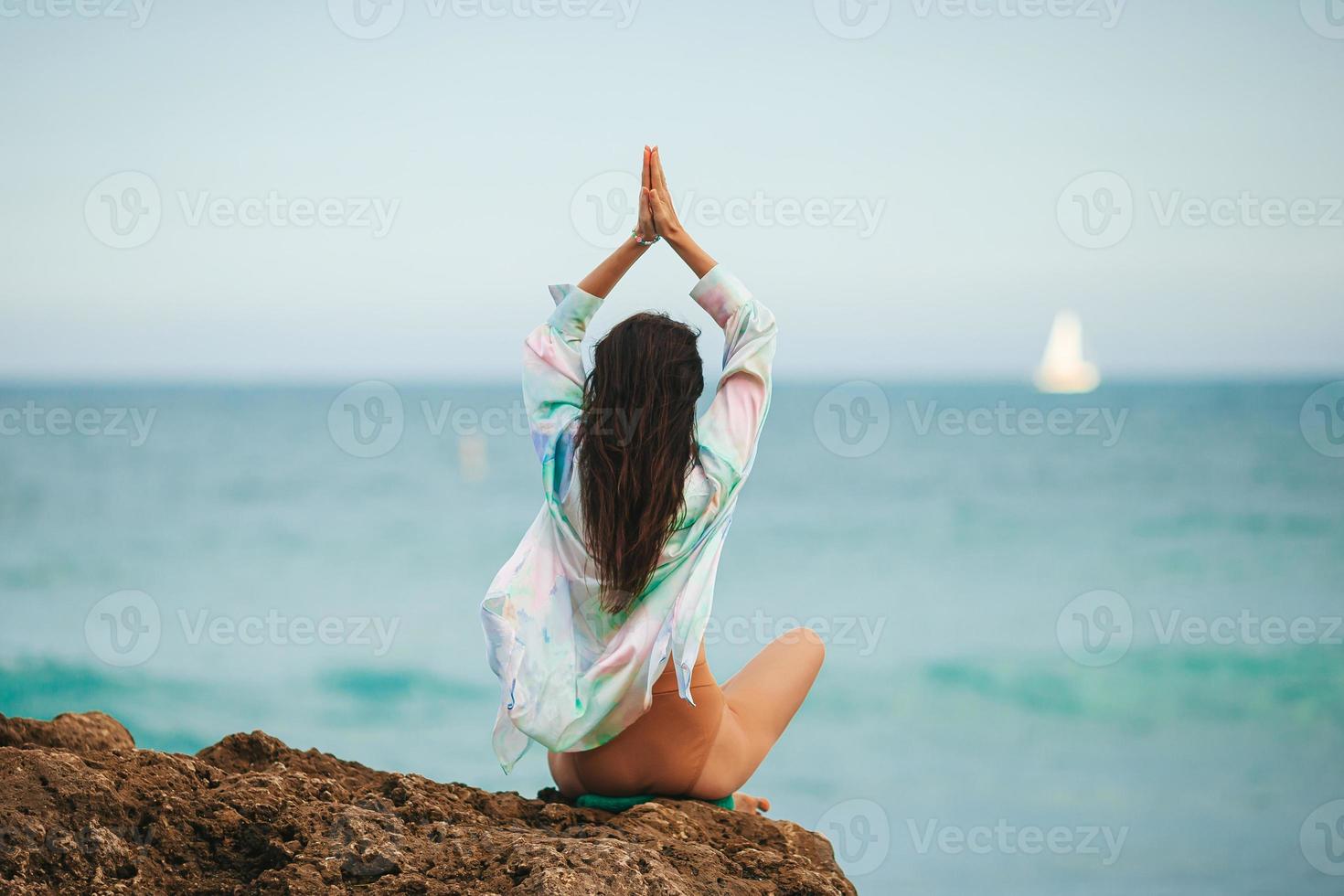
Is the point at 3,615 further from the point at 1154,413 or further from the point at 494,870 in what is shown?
the point at 1154,413

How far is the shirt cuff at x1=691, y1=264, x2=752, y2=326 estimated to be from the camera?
3.18 m

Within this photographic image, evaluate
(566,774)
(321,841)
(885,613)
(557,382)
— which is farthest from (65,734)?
(885,613)

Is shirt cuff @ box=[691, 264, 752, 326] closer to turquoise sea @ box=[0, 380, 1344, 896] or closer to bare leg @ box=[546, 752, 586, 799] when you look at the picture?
bare leg @ box=[546, 752, 586, 799]

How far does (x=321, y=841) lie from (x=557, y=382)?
133 centimetres

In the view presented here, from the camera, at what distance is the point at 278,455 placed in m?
26.8

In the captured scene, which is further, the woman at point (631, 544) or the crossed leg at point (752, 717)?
the crossed leg at point (752, 717)

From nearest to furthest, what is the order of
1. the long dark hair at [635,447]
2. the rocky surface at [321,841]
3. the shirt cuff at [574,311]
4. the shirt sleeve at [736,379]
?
1. the rocky surface at [321,841]
2. the long dark hair at [635,447]
3. the shirt sleeve at [736,379]
4. the shirt cuff at [574,311]

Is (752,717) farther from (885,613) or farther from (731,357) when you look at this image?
(885,613)

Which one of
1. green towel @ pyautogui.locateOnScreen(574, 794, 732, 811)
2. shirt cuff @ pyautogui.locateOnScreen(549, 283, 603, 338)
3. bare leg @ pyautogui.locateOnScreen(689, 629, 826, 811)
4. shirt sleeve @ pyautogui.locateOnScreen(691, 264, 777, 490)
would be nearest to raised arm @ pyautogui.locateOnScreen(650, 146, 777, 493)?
shirt sleeve @ pyautogui.locateOnScreen(691, 264, 777, 490)

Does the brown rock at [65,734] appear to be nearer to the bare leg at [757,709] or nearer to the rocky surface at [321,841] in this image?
the rocky surface at [321,841]

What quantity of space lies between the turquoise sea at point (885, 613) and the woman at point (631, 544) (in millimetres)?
4296

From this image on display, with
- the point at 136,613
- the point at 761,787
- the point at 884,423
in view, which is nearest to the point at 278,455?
the point at 136,613

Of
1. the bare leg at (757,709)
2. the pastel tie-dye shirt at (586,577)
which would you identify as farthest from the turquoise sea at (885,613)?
the pastel tie-dye shirt at (586,577)

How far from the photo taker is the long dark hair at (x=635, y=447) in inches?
116
